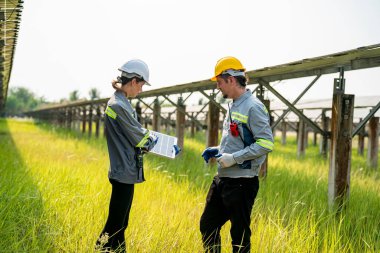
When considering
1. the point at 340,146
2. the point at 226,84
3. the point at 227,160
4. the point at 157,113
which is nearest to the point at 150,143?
the point at 227,160

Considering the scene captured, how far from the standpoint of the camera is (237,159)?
2.39 meters

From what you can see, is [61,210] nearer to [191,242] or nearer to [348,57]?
[191,242]

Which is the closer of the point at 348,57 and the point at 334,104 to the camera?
the point at 348,57

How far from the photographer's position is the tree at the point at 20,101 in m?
74.4

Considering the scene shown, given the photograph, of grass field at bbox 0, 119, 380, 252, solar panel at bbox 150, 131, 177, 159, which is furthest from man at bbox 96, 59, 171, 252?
grass field at bbox 0, 119, 380, 252

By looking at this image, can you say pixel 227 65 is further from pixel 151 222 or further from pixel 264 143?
pixel 151 222

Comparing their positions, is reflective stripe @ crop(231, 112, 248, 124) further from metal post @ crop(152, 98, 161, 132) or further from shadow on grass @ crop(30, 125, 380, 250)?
metal post @ crop(152, 98, 161, 132)

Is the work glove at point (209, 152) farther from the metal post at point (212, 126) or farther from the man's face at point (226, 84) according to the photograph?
the metal post at point (212, 126)

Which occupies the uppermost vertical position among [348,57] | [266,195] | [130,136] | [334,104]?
[348,57]

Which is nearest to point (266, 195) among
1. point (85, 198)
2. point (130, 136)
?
point (85, 198)

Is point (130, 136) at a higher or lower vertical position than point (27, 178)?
higher

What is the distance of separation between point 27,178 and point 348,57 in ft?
13.4

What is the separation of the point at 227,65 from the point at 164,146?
0.82 m

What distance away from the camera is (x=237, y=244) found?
2.43 meters
